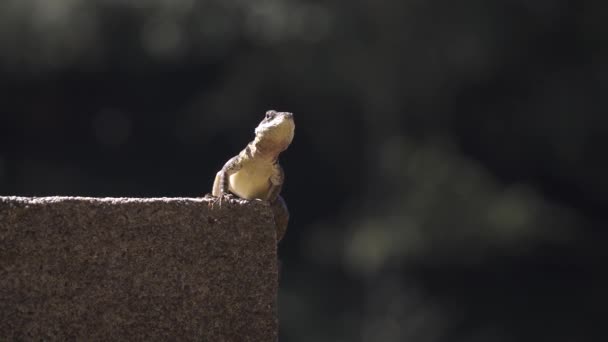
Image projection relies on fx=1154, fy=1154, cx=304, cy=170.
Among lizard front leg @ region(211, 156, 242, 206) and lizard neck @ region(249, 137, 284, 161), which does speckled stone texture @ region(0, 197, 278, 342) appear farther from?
lizard neck @ region(249, 137, 284, 161)

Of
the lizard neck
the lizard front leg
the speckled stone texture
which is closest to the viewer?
the speckled stone texture

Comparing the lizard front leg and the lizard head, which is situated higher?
the lizard head

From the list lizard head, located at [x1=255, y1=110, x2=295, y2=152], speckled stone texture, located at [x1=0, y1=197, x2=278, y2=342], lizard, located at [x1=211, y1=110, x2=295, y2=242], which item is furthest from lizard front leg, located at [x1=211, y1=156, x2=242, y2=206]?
speckled stone texture, located at [x1=0, y1=197, x2=278, y2=342]

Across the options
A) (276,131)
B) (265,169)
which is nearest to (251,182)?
(265,169)

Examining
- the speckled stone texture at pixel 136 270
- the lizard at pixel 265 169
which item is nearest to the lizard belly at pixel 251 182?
the lizard at pixel 265 169

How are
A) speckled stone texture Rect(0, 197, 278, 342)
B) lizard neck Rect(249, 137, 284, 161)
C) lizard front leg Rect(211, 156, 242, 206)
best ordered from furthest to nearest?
lizard neck Rect(249, 137, 284, 161) < lizard front leg Rect(211, 156, 242, 206) < speckled stone texture Rect(0, 197, 278, 342)

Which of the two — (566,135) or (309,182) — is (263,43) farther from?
(566,135)

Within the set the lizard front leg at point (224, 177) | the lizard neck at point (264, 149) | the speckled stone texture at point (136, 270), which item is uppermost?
the lizard neck at point (264, 149)

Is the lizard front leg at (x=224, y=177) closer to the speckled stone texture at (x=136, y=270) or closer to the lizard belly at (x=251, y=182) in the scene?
the lizard belly at (x=251, y=182)
